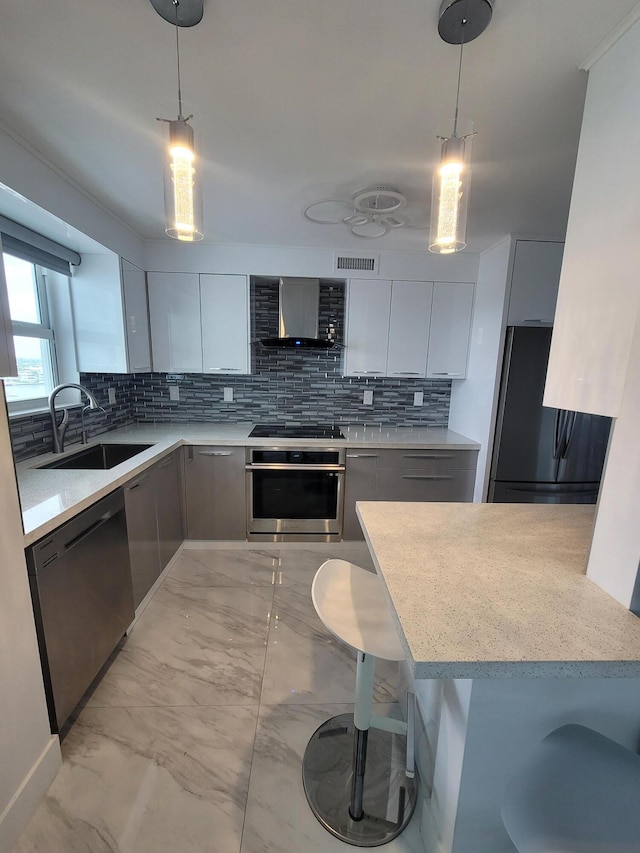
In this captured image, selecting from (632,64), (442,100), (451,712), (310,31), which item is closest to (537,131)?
(442,100)

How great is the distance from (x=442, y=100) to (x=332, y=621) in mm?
1805

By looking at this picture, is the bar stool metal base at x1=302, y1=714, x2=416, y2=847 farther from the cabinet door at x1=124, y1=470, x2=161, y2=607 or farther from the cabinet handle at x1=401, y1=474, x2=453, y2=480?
the cabinet handle at x1=401, y1=474, x2=453, y2=480

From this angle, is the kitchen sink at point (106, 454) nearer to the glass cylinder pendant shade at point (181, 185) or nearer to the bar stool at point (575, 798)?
the glass cylinder pendant shade at point (181, 185)

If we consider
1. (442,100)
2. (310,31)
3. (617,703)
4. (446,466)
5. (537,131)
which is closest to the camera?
(617,703)

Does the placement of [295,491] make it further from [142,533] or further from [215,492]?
[142,533]

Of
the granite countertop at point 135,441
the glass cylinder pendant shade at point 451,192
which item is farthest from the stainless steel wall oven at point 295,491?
the glass cylinder pendant shade at point 451,192

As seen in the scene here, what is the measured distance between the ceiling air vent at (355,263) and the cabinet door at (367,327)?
0.09 metres

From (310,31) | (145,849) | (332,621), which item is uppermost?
(310,31)

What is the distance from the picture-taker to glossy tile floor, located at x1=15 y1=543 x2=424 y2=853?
111 cm

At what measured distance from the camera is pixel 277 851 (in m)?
1.07

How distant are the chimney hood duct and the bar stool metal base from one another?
2.38 meters

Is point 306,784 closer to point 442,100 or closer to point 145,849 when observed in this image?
point 145,849

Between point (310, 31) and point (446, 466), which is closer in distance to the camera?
point (310, 31)

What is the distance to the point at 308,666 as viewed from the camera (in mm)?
1734
